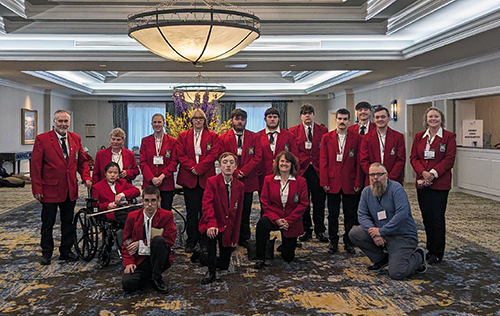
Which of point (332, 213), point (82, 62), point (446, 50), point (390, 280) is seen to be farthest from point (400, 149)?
point (82, 62)

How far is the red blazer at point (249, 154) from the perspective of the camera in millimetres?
6184

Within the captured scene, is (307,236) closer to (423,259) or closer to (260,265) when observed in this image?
(260,265)

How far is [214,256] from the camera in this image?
4930mm

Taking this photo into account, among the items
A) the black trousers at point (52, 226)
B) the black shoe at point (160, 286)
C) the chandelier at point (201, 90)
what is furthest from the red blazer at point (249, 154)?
the chandelier at point (201, 90)

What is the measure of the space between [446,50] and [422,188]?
15.8 feet

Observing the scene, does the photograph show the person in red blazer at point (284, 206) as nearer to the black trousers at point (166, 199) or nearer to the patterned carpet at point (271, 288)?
the patterned carpet at point (271, 288)

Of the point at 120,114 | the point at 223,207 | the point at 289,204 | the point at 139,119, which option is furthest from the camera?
the point at 139,119

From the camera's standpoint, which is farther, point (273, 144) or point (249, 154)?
point (273, 144)

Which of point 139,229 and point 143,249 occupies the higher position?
point 139,229

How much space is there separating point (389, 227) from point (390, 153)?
1.06 m

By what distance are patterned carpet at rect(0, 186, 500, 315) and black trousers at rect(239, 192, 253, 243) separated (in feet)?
0.90

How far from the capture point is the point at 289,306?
13.7ft

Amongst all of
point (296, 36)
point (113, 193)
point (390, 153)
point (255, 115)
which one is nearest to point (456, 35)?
point (296, 36)

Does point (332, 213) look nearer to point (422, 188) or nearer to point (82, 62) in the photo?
point (422, 188)
